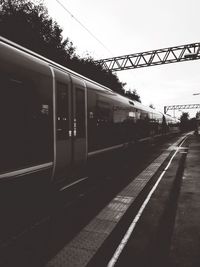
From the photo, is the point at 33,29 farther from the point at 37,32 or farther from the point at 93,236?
the point at 93,236

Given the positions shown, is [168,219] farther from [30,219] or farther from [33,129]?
[33,129]

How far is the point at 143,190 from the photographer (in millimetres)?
8406

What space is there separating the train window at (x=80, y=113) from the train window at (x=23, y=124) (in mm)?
1619

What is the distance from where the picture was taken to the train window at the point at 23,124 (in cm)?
445

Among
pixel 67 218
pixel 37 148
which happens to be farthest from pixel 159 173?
pixel 37 148

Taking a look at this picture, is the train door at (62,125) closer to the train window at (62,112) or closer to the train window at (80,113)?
the train window at (62,112)

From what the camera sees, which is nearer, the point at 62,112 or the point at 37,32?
the point at 62,112

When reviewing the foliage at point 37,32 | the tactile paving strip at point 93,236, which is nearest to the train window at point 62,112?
the tactile paving strip at point 93,236

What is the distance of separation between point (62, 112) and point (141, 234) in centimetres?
323

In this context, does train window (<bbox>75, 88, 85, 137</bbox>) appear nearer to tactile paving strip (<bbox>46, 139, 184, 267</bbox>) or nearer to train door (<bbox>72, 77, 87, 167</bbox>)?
train door (<bbox>72, 77, 87, 167</bbox>)

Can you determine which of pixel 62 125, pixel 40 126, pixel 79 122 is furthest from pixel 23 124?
pixel 79 122

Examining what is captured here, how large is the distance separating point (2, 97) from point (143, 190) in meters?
5.40

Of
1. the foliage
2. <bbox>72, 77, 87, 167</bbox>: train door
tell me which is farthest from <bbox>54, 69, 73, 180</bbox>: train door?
the foliage

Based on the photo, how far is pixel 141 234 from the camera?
5.00 m
